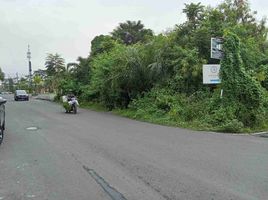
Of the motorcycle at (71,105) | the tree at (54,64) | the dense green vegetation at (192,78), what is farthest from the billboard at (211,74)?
the tree at (54,64)

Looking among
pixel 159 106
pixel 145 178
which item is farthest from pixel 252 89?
pixel 145 178

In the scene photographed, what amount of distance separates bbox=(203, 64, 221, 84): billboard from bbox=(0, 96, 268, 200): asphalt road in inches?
294

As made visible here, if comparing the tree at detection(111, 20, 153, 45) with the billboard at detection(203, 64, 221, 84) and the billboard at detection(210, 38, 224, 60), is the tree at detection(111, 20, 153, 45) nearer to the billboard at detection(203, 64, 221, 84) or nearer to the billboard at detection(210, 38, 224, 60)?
the billboard at detection(203, 64, 221, 84)

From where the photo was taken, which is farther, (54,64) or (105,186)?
(54,64)

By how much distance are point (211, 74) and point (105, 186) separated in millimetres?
16194

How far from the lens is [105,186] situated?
787 centimetres

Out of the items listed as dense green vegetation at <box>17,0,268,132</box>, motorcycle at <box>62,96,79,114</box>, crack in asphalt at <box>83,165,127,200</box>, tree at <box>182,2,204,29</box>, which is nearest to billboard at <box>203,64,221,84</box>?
dense green vegetation at <box>17,0,268,132</box>

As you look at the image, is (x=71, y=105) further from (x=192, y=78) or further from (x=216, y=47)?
(x=216, y=47)

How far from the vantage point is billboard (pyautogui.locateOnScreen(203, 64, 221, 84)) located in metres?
23.0

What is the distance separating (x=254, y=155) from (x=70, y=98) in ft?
68.4

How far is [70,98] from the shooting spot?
3077cm

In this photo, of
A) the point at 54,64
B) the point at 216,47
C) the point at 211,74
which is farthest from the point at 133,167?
the point at 54,64

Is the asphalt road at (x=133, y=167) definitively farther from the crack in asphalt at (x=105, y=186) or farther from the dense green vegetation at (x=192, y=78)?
the dense green vegetation at (x=192, y=78)

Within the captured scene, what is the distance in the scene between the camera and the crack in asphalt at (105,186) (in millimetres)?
7129
